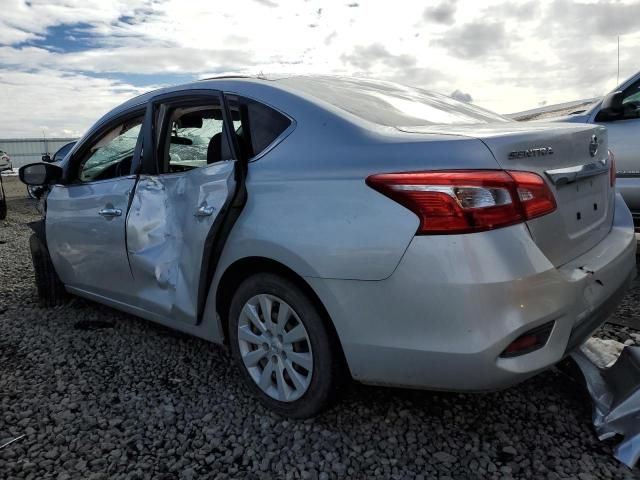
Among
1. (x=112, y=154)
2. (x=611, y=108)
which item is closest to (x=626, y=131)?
(x=611, y=108)

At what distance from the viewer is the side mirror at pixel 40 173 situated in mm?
3840

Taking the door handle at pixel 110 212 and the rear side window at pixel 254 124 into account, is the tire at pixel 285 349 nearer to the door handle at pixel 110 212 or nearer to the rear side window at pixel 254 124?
the rear side window at pixel 254 124

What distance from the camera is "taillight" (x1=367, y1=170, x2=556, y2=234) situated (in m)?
1.87

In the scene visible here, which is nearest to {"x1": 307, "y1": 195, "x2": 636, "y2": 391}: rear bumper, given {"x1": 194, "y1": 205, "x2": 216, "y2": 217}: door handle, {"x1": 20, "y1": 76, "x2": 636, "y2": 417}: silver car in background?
{"x1": 20, "y1": 76, "x2": 636, "y2": 417}: silver car in background

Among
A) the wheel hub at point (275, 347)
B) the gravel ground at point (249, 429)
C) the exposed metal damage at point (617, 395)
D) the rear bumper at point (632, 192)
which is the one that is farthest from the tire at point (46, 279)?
the rear bumper at point (632, 192)

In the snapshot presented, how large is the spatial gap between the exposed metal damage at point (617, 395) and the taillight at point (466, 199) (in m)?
0.96

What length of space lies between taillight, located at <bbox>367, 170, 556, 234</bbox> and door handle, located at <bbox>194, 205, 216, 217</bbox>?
40.3 inches

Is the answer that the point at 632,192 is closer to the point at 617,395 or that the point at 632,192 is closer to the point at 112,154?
the point at 617,395

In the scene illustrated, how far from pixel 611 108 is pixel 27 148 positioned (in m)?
34.3

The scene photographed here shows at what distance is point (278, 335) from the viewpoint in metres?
2.45

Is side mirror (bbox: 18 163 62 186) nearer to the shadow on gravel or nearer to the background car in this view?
the shadow on gravel

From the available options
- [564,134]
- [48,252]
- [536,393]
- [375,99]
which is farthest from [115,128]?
[536,393]

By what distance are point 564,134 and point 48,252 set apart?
3.77 metres

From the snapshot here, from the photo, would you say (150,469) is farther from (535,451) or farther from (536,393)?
(536,393)
